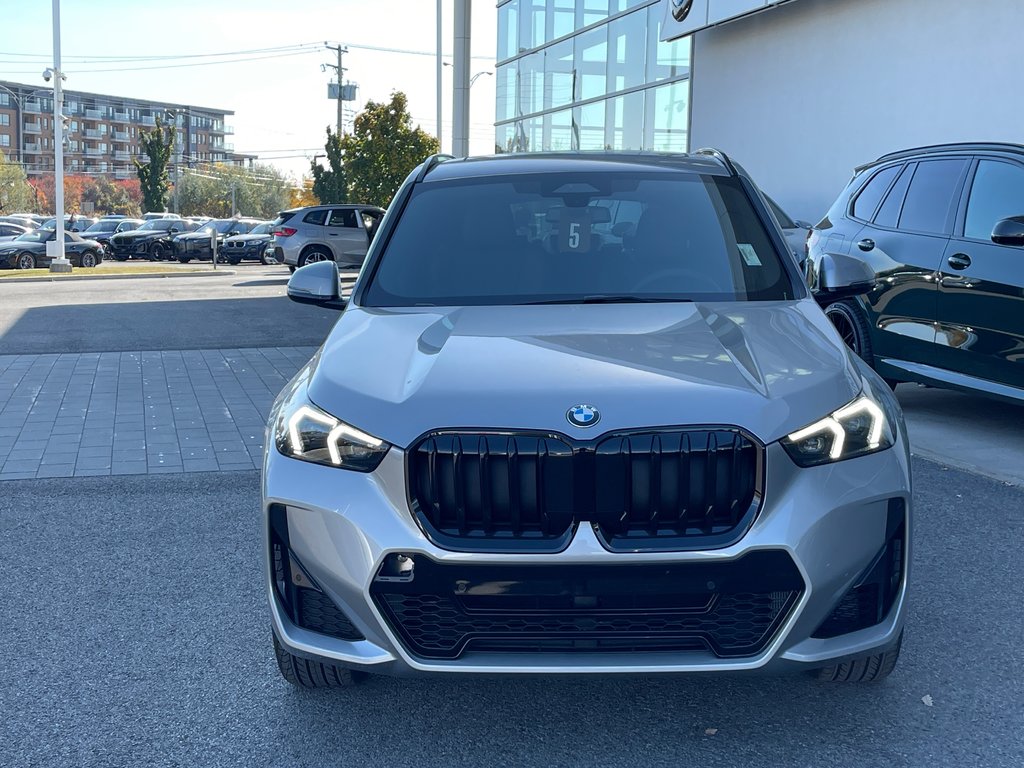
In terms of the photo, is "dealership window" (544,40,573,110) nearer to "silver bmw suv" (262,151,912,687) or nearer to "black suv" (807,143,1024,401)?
"black suv" (807,143,1024,401)

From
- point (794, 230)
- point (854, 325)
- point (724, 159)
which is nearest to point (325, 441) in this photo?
point (724, 159)

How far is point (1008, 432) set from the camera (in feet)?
24.3

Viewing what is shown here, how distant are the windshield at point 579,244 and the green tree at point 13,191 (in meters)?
102

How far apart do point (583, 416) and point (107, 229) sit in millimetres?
46191

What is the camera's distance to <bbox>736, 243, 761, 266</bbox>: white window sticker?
4126 mm

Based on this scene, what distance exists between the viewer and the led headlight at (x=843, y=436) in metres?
2.82

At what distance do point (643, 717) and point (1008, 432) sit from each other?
202 inches

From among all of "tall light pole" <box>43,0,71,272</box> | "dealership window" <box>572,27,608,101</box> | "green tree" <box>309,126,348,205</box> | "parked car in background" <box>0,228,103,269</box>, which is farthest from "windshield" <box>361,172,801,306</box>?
"green tree" <box>309,126,348,205</box>

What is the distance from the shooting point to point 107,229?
45.4 metres

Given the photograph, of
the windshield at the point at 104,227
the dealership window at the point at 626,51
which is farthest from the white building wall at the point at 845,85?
the windshield at the point at 104,227

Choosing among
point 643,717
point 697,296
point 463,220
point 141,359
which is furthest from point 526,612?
point 141,359

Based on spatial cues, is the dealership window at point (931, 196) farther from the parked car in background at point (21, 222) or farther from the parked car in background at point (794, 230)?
the parked car in background at point (21, 222)

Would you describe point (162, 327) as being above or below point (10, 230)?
below

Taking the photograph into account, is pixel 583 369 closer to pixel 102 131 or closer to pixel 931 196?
pixel 931 196
